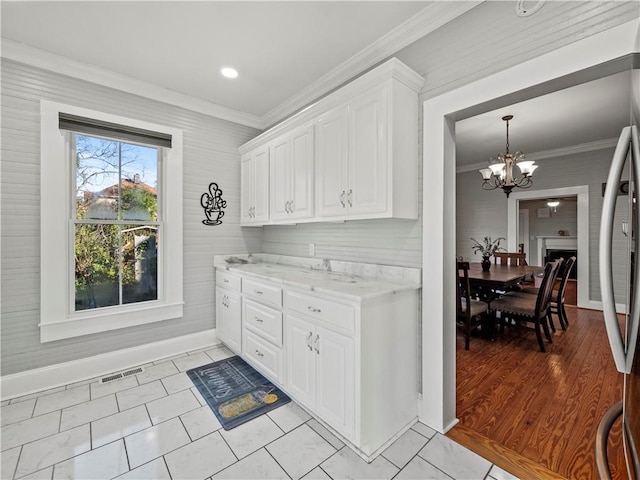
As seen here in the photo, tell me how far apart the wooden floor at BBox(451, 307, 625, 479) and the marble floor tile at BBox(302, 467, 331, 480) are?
3.03 ft

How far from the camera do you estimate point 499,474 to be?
65.3 inches

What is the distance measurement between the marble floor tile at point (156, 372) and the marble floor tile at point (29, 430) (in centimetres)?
63

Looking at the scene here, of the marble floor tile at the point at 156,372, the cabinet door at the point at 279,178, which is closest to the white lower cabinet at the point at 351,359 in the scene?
the cabinet door at the point at 279,178

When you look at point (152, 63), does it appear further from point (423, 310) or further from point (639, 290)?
point (639, 290)

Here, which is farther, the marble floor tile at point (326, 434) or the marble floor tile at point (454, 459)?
the marble floor tile at point (326, 434)

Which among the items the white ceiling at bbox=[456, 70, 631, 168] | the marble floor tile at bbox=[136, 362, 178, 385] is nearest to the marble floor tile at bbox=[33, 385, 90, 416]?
the marble floor tile at bbox=[136, 362, 178, 385]

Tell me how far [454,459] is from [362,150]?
2.06 m

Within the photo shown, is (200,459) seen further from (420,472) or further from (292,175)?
(292,175)

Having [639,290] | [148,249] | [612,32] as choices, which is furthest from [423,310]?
[148,249]

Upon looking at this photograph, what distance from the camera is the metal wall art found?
11.5 feet

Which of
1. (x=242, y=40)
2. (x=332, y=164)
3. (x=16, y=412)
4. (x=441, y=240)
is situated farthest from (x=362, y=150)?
(x=16, y=412)

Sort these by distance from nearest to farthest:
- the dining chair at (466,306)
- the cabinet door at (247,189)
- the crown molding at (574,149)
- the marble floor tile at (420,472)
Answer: the marble floor tile at (420,472) → the dining chair at (466,306) → the cabinet door at (247,189) → the crown molding at (574,149)

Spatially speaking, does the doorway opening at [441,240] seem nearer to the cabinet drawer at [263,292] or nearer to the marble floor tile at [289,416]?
the marble floor tile at [289,416]

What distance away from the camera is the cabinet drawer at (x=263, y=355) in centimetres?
241
